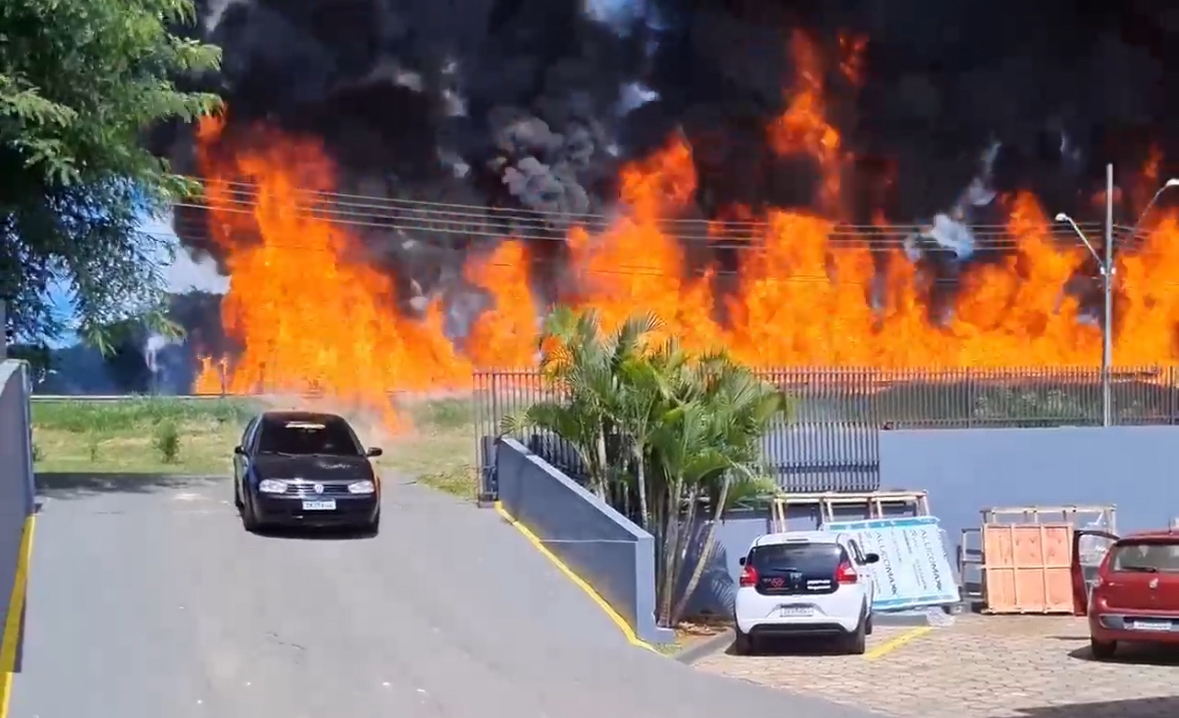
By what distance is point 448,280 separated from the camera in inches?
1877

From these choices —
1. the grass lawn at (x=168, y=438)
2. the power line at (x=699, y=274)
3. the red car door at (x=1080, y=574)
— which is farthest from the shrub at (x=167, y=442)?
the red car door at (x=1080, y=574)

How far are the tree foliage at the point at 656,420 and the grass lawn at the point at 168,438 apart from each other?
365 inches

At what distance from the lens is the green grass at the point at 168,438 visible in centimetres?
3136

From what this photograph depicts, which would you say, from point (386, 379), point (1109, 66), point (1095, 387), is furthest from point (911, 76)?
point (1095, 387)

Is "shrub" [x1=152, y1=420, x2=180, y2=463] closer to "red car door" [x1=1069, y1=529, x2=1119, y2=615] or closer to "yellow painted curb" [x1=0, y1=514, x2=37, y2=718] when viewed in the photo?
"yellow painted curb" [x1=0, y1=514, x2=37, y2=718]

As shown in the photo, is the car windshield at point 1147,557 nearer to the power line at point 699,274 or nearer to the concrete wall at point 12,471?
the concrete wall at point 12,471

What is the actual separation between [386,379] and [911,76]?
24092 mm

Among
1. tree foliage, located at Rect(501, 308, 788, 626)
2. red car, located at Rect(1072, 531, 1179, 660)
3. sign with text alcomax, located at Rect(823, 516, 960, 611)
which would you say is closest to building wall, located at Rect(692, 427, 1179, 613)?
sign with text alcomax, located at Rect(823, 516, 960, 611)

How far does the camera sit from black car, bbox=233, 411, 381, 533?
17.9 meters

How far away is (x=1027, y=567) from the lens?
23.8 metres

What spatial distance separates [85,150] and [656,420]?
9.06 metres

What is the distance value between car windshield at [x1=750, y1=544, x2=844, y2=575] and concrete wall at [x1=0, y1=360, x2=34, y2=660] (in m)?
9.16

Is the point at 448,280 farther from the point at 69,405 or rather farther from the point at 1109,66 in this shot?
the point at 1109,66

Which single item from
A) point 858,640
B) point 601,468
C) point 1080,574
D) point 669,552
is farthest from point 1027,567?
point 601,468
